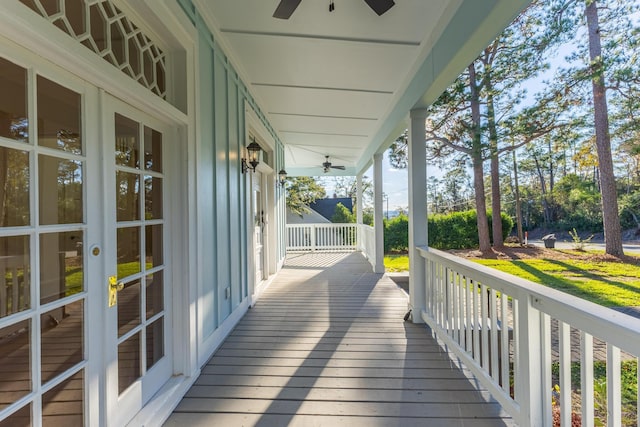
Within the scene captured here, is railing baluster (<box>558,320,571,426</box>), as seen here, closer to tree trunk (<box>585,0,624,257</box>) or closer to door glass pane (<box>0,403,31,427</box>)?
door glass pane (<box>0,403,31,427</box>)

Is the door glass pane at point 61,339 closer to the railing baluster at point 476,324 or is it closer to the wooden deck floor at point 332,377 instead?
the wooden deck floor at point 332,377

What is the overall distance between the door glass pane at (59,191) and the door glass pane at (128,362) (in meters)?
0.75

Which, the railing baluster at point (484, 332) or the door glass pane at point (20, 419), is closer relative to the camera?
the door glass pane at point (20, 419)

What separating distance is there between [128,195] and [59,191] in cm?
40

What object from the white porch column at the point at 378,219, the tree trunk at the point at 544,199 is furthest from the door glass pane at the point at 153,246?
the tree trunk at the point at 544,199

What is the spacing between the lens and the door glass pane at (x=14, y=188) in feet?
3.27

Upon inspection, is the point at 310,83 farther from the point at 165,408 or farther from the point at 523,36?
the point at 523,36

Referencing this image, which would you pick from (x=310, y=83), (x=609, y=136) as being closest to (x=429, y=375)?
(x=310, y=83)

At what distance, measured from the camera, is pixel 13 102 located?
1.03m

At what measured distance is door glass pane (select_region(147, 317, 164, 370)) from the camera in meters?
1.76

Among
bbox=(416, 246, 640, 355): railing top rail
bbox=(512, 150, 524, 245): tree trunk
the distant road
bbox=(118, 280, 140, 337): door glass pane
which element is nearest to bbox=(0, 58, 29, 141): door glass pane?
bbox=(118, 280, 140, 337): door glass pane

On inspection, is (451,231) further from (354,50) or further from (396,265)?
(354,50)

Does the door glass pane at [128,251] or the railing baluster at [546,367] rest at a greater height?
the door glass pane at [128,251]

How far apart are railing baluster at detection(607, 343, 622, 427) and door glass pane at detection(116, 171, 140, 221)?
2281mm
